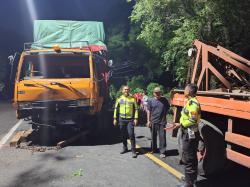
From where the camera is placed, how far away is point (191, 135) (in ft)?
18.9

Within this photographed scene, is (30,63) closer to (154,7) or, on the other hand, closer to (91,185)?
(91,185)

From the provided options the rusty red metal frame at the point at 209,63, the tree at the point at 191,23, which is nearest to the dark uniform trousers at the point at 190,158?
the rusty red metal frame at the point at 209,63

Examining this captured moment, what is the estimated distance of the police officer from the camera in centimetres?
576

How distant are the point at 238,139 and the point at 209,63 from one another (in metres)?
2.23

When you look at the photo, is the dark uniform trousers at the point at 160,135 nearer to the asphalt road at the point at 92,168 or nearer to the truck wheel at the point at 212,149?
the asphalt road at the point at 92,168

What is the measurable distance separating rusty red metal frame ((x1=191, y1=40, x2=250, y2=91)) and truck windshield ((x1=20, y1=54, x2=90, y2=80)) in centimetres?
318

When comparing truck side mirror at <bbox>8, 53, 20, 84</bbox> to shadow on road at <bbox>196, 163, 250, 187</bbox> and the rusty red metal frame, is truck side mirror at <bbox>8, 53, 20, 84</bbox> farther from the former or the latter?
shadow on road at <bbox>196, 163, 250, 187</bbox>

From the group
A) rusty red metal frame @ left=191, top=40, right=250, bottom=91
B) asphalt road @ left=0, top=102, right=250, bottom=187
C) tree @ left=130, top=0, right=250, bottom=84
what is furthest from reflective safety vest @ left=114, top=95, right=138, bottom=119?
tree @ left=130, top=0, right=250, bottom=84

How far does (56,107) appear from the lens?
923 cm

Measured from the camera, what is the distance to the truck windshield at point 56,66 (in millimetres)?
9820

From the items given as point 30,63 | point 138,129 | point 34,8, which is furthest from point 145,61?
point 34,8

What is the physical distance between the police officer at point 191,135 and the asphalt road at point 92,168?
0.37m

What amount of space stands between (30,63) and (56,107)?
1.44 m

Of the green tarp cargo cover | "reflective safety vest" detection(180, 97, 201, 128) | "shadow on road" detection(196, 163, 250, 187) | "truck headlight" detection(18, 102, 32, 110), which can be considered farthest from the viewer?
the green tarp cargo cover
